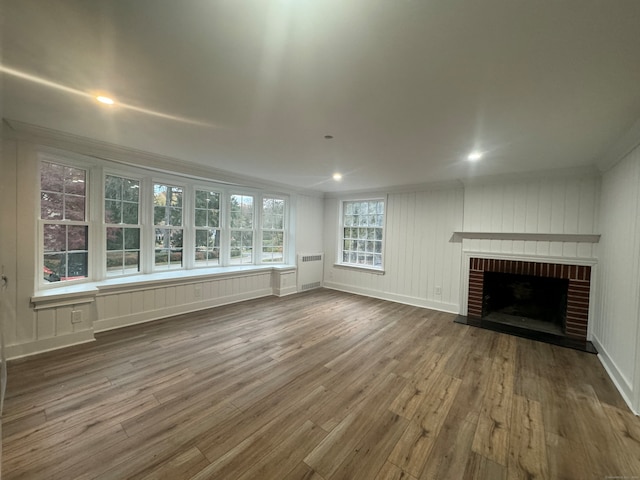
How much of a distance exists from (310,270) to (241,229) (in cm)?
186

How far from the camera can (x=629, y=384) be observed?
222cm

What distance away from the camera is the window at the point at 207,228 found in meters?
4.61

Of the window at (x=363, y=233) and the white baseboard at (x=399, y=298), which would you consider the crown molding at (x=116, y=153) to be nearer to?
the window at (x=363, y=233)

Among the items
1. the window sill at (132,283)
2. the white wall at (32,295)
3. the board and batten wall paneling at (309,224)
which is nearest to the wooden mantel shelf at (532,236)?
the board and batten wall paneling at (309,224)

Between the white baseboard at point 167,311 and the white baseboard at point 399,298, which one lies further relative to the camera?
the white baseboard at point 399,298

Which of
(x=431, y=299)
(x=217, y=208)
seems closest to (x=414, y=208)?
(x=431, y=299)

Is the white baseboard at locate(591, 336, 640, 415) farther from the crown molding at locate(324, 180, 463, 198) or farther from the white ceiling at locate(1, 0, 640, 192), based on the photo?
the crown molding at locate(324, 180, 463, 198)

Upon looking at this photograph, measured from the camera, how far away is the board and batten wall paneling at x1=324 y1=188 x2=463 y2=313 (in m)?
4.58

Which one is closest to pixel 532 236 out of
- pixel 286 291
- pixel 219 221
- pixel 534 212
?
pixel 534 212

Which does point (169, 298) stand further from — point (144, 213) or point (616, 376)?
point (616, 376)

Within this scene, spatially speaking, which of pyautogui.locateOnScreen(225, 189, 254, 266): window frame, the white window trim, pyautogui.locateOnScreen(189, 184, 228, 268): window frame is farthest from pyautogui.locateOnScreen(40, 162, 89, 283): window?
pyautogui.locateOnScreen(225, 189, 254, 266): window frame

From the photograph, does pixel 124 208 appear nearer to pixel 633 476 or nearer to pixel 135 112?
pixel 135 112

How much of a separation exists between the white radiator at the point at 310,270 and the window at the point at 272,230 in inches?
20.3

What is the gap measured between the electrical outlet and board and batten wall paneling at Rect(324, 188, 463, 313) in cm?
457
